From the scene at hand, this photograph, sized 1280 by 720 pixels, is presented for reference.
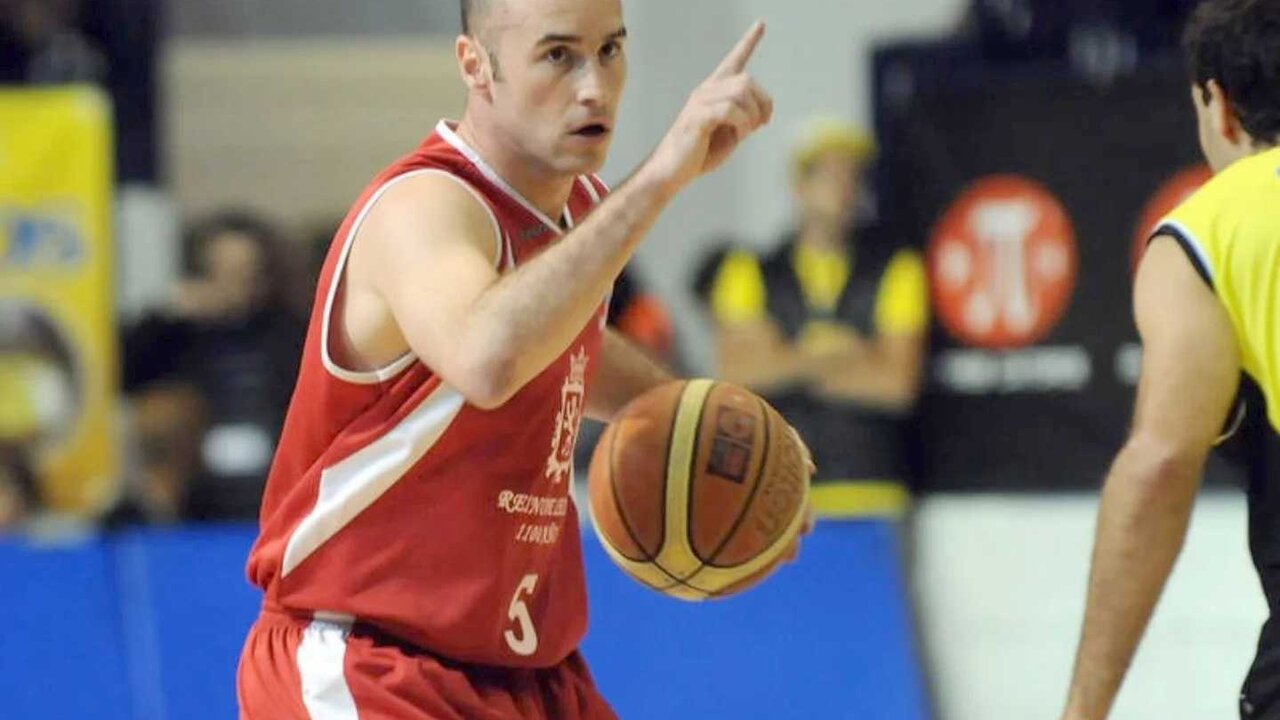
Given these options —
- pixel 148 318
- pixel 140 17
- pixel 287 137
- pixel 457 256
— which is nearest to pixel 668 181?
pixel 457 256

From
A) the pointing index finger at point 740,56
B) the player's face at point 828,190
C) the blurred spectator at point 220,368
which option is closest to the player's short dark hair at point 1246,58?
the pointing index finger at point 740,56

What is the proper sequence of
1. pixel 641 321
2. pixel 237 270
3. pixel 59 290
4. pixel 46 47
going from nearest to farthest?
pixel 641 321 < pixel 237 270 < pixel 59 290 < pixel 46 47

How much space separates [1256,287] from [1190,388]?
181 mm

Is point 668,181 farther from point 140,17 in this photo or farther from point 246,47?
point 246,47

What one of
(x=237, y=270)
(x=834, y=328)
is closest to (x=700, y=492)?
(x=834, y=328)

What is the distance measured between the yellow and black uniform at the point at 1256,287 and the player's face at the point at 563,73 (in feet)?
2.92

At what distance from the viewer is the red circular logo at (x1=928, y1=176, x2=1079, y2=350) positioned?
299 inches

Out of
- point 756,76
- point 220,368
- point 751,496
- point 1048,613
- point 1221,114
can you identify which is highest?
point 1221,114

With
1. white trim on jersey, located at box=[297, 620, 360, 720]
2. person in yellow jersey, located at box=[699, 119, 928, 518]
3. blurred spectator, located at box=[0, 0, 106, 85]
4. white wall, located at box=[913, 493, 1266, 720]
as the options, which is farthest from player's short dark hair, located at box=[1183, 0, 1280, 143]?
blurred spectator, located at box=[0, 0, 106, 85]

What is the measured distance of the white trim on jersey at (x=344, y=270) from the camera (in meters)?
3.49

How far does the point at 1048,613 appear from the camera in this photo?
282 inches

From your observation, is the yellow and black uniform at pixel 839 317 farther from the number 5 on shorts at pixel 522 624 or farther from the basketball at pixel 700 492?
the number 5 on shorts at pixel 522 624

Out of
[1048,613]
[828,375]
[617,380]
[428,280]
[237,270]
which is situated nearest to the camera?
[428,280]

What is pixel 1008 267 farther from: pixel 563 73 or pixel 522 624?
pixel 563 73
